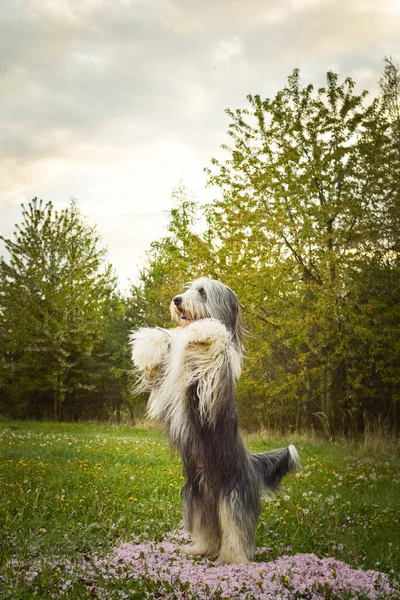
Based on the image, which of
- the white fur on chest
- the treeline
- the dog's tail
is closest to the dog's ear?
the white fur on chest

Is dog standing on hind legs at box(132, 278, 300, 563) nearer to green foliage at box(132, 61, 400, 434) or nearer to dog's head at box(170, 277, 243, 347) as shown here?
dog's head at box(170, 277, 243, 347)

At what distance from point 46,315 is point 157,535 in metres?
21.1

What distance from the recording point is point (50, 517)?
586cm

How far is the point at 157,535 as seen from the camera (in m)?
5.64

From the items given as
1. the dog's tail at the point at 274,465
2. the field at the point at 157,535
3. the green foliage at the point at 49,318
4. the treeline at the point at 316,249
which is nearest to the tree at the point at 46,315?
the green foliage at the point at 49,318

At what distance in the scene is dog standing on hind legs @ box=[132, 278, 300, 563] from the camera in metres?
4.48

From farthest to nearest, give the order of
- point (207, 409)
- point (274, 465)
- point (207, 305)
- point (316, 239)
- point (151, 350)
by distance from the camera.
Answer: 1. point (316, 239)
2. point (274, 465)
3. point (151, 350)
4. point (207, 305)
5. point (207, 409)

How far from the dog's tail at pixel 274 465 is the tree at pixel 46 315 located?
2109cm

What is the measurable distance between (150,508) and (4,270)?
2182 centimetres

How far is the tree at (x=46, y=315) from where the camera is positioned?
25.7 metres

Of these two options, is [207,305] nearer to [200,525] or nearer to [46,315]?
[200,525]

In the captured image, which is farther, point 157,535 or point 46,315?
point 46,315

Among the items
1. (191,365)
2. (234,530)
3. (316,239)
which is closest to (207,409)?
(191,365)

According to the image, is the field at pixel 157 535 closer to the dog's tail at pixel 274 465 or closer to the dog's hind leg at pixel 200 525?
the dog's hind leg at pixel 200 525
